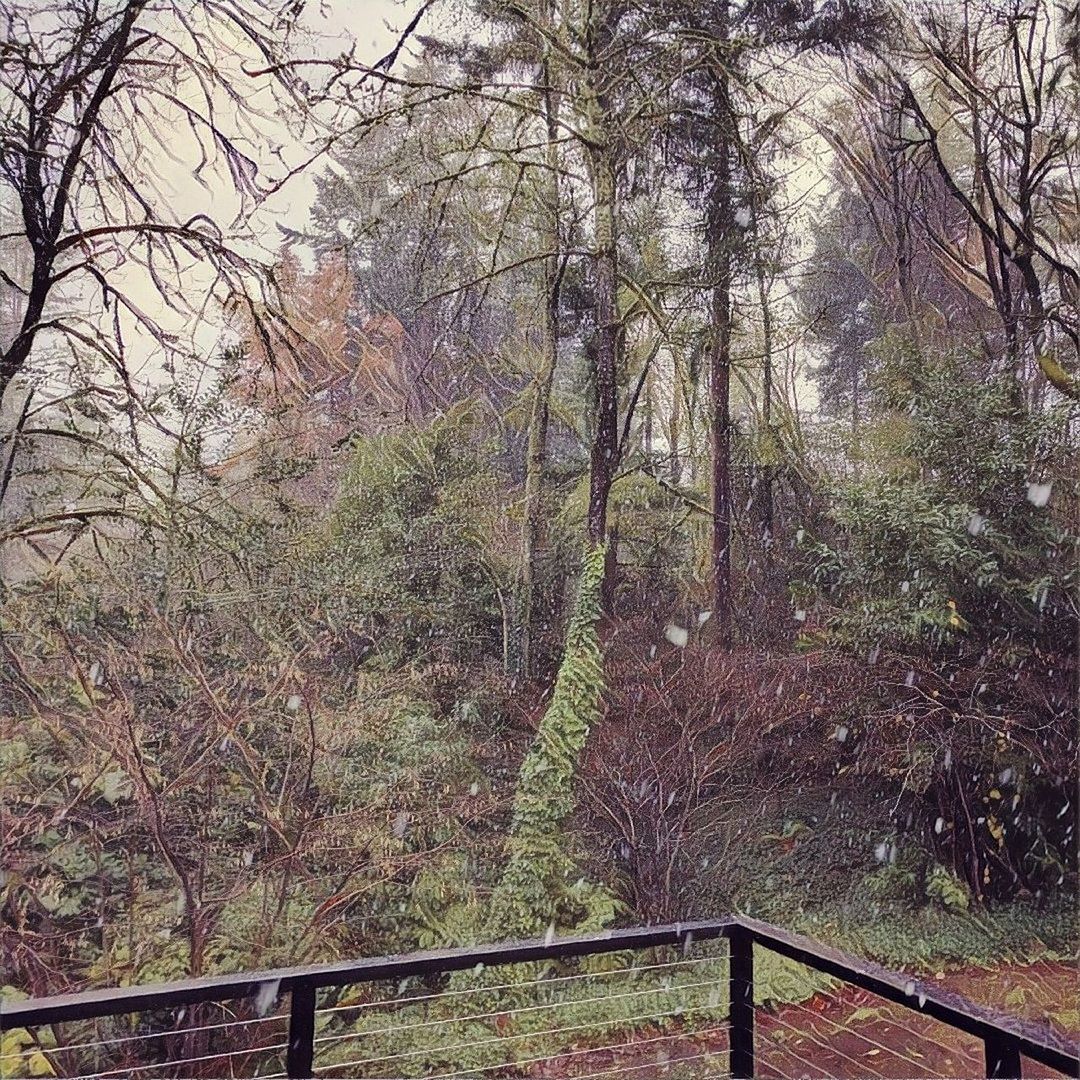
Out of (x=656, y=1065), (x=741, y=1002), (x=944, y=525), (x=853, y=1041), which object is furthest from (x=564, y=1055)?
(x=944, y=525)

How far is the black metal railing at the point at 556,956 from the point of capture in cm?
127

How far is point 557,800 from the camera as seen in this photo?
113 inches

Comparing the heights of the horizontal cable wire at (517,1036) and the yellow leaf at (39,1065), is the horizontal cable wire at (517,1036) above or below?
below

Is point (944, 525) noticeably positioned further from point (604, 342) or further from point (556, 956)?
point (556, 956)

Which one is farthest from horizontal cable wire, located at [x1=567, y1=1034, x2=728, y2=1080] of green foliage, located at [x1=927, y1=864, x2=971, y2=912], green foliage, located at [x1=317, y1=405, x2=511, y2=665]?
green foliage, located at [x1=317, y1=405, x2=511, y2=665]

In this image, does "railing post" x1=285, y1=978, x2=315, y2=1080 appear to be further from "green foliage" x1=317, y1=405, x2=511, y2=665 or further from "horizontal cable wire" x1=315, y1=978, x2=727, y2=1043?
"green foliage" x1=317, y1=405, x2=511, y2=665

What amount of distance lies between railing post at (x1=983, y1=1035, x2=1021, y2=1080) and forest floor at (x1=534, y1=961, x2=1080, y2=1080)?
1626mm

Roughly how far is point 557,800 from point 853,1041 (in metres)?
1.21

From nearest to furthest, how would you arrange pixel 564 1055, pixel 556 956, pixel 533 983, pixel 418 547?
pixel 556 956 → pixel 564 1055 → pixel 533 983 → pixel 418 547

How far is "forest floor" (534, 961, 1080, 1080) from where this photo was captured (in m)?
2.74

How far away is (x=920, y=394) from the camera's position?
10.6 ft

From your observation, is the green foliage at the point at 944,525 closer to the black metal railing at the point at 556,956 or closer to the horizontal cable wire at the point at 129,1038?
the black metal railing at the point at 556,956

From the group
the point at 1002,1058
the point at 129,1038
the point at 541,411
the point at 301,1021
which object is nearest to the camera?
the point at 1002,1058

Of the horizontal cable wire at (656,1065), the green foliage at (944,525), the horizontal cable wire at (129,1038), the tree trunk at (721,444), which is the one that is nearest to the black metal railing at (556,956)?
the horizontal cable wire at (129,1038)
